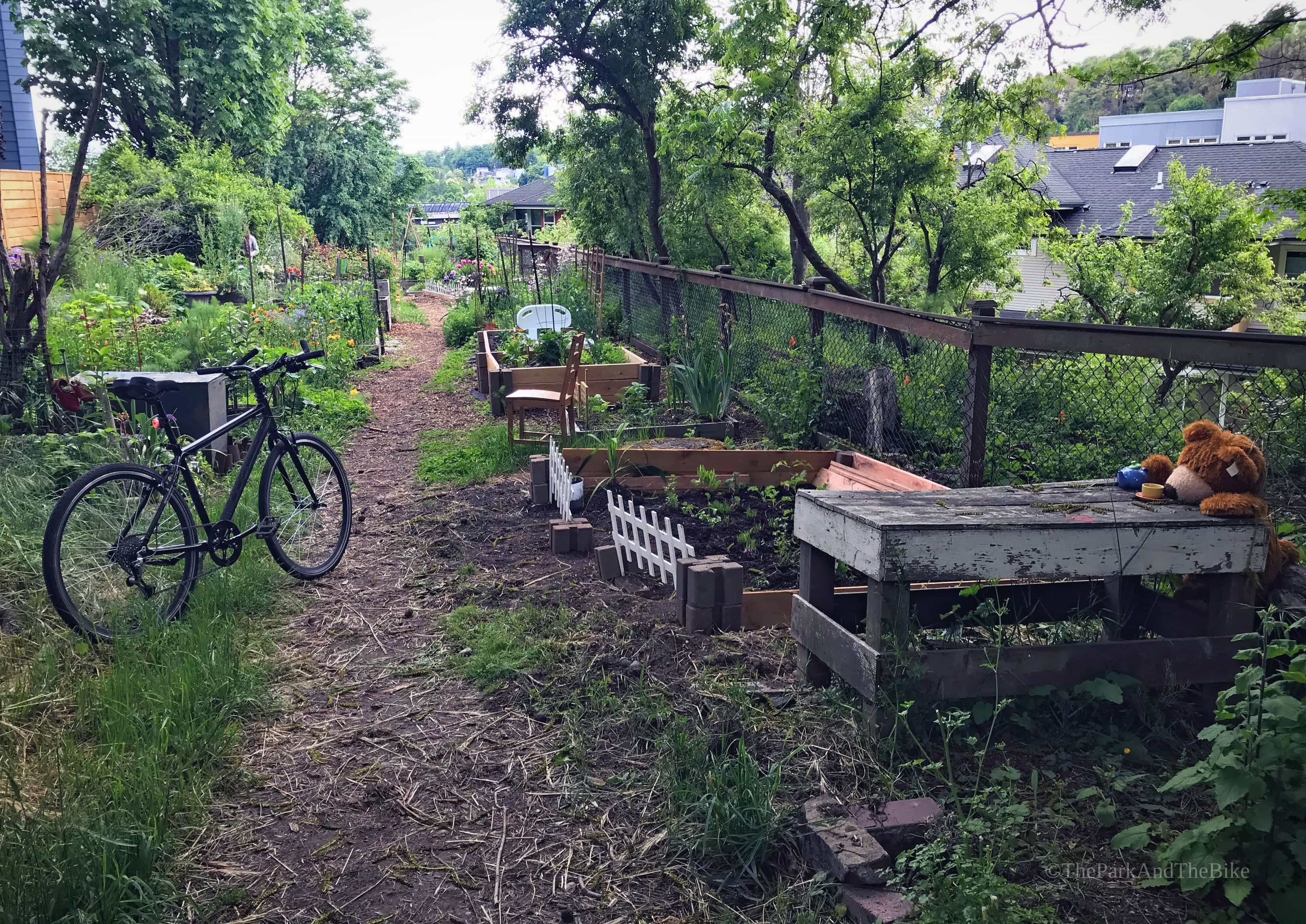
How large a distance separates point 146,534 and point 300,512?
1161 mm

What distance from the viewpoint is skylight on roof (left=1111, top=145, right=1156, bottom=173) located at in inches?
1378

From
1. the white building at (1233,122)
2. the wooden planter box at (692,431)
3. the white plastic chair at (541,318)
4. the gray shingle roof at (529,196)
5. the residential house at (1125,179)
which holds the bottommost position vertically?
the wooden planter box at (692,431)

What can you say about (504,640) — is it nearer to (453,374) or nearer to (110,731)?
(110,731)

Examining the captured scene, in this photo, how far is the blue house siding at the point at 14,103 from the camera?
20.1 metres

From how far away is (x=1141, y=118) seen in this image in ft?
155

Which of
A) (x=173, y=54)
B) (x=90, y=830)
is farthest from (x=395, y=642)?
(x=173, y=54)

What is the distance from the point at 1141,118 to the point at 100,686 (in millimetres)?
55211

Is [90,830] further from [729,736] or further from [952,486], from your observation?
[952,486]

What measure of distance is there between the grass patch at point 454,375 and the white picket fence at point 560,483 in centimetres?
502

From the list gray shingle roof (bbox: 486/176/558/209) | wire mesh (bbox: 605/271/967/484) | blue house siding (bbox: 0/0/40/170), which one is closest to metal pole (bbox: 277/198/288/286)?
wire mesh (bbox: 605/271/967/484)

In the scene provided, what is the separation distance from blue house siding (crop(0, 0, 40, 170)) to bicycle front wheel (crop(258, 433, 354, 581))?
20.0 metres

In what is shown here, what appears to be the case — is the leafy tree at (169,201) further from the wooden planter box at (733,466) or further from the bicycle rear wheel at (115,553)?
the bicycle rear wheel at (115,553)

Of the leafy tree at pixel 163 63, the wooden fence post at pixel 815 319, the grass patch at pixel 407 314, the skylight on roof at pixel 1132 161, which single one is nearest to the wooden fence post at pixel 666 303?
the wooden fence post at pixel 815 319

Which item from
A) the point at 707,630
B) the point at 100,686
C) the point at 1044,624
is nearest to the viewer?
the point at 100,686
